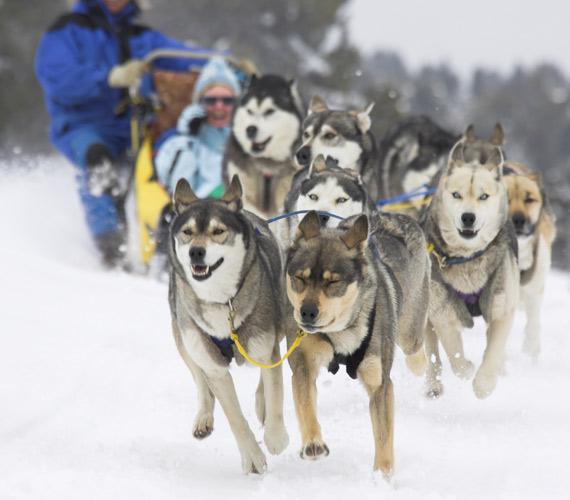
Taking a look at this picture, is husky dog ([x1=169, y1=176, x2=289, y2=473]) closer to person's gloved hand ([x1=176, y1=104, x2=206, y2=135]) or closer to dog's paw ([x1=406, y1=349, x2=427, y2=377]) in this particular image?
dog's paw ([x1=406, y1=349, x2=427, y2=377])

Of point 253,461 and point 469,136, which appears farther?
point 469,136

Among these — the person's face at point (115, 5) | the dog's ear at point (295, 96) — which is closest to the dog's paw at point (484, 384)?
the dog's ear at point (295, 96)

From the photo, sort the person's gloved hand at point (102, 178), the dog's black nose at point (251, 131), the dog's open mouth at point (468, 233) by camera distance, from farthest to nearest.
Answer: the person's gloved hand at point (102, 178) → the dog's black nose at point (251, 131) → the dog's open mouth at point (468, 233)

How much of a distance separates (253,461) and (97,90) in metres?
5.49

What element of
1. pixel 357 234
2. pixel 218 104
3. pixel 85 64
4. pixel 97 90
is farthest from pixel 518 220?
pixel 85 64

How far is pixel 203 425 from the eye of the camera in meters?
3.96

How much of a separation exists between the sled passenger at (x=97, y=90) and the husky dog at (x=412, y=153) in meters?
2.49

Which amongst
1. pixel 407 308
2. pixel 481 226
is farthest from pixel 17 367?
pixel 481 226

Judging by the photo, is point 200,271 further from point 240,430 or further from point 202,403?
point 202,403

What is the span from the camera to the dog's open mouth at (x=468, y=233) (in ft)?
14.4

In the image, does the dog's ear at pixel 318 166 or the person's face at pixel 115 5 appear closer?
the dog's ear at pixel 318 166

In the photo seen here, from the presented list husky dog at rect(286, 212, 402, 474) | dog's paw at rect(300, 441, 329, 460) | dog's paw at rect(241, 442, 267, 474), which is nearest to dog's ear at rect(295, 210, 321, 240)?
husky dog at rect(286, 212, 402, 474)

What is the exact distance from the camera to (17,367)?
192 inches

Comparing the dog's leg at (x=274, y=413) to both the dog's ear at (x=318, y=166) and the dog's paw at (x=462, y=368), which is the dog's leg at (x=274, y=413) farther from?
the dog's paw at (x=462, y=368)
